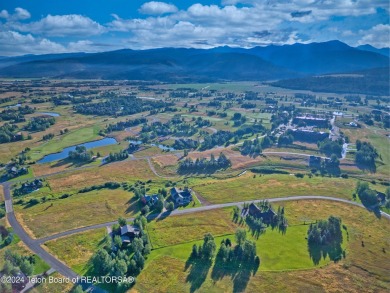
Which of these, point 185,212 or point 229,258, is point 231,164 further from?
point 229,258

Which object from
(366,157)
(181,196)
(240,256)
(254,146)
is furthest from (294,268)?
(254,146)

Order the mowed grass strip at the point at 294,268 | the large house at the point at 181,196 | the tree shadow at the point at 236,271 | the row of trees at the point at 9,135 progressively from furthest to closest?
1. the row of trees at the point at 9,135
2. the large house at the point at 181,196
3. the tree shadow at the point at 236,271
4. the mowed grass strip at the point at 294,268

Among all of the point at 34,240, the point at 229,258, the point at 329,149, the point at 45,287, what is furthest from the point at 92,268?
the point at 329,149

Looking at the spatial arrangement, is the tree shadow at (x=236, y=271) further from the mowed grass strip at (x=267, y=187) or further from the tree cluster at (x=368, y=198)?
the tree cluster at (x=368, y=198)

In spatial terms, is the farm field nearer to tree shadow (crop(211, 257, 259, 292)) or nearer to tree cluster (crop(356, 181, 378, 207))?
tree shadow (crop(211, 257, 259, 292))

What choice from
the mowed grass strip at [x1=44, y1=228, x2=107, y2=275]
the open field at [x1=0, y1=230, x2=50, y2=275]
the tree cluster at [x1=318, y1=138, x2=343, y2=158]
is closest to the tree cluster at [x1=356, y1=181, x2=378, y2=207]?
the tree cluster at [x1=318, y1=138, x2=343, y2=158]

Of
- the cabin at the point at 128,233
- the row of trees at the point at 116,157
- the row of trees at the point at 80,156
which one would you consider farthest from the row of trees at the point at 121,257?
the row of trees at the point at 80,156
